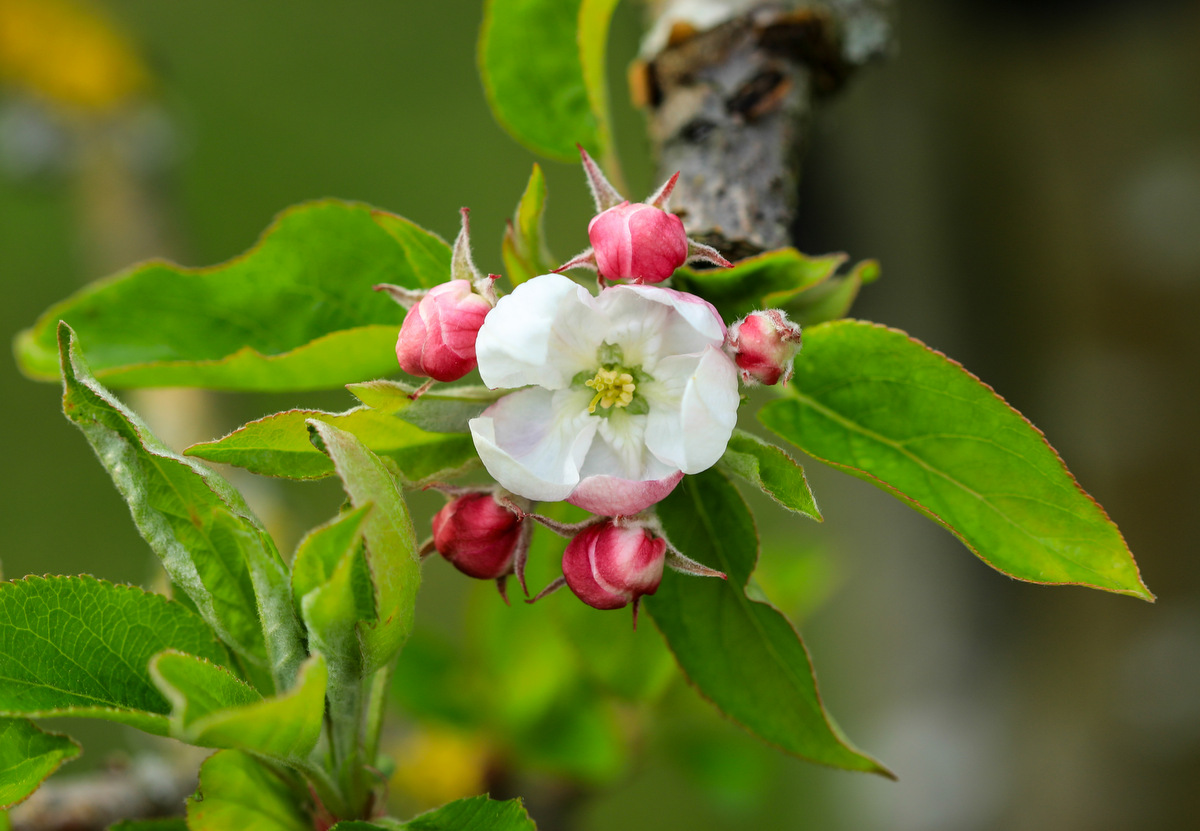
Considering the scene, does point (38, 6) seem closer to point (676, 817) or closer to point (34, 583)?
point (34, 583)

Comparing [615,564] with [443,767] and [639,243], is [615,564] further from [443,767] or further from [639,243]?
[443,767]

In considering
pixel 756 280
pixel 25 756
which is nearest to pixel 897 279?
pixel 756 280

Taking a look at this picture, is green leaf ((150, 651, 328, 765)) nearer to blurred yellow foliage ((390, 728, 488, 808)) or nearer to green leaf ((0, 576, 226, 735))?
green leaf ((0, 576, 226, 735))

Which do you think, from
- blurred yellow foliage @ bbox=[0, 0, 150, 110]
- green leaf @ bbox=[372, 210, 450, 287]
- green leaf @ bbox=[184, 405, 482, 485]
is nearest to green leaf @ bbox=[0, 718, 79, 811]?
green leaf @ bbox=[184, 405, 482, 485]

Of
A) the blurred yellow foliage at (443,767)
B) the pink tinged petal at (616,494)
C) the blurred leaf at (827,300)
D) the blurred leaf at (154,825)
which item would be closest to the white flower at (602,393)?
the pink tinged petal at (616,494)

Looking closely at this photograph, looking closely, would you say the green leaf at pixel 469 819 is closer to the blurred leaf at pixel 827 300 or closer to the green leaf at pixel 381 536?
the green leaf at pixel 381 536

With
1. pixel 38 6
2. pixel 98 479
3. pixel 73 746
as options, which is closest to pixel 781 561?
pixel 73 746
